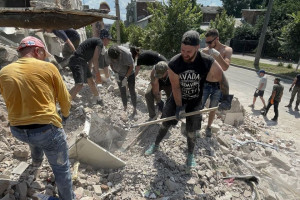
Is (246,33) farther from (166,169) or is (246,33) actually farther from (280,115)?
(166,169)

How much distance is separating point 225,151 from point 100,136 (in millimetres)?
2275

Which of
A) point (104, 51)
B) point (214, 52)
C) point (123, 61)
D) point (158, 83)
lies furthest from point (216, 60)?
point (104, 51)

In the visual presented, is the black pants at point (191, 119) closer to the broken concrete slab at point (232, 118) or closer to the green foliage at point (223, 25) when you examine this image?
the broken concrete slab at point (232, 118)

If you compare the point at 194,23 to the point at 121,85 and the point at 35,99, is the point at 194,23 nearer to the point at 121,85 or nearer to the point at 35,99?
the point at 121,85

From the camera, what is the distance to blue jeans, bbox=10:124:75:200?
204 cm

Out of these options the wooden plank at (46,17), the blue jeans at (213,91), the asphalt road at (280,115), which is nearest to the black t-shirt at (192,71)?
the blue jeans at (213,91)

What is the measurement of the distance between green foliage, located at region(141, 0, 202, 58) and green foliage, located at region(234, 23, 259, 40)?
46.6 feet

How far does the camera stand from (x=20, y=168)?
2.65 metres

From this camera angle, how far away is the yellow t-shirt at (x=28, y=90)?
6.23ft

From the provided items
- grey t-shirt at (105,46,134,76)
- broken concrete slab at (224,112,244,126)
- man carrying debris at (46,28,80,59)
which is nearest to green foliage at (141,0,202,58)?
man carrying debris at (46,28,80,59)

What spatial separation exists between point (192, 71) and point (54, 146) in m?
1.88

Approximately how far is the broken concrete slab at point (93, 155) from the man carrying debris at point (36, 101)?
0.71 m

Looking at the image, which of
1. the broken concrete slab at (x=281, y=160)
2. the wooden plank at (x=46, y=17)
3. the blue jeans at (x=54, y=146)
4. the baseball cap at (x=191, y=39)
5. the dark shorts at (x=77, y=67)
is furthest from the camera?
the dark shorts at (x=77, y=67)

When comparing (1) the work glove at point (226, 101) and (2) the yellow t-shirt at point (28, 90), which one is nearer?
(2) the yellow t-shirt at point (28, 90)
